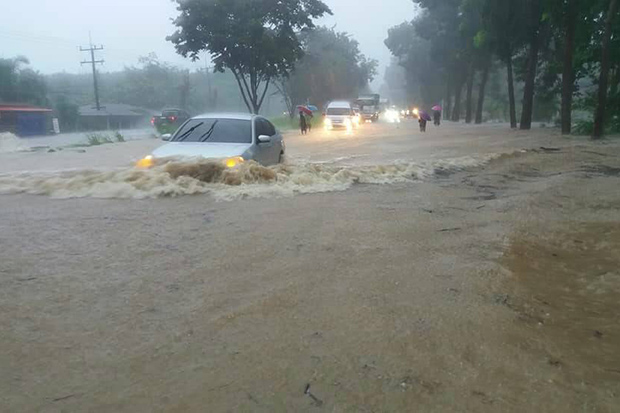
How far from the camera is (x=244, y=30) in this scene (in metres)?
28.8

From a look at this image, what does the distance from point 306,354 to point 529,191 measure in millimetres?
7601

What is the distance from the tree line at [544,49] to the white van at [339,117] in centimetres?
842

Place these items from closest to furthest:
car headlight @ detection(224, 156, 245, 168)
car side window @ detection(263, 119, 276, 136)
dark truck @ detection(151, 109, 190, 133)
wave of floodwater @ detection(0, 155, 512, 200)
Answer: wave of floodwater @ detection(0, 155, 512, 200) < car headlight @ detection(224, 156, 245, 168) < car side window @ detection(263, 119, 276, 136) < dark truck @ detection(151, 109, 190, 133)

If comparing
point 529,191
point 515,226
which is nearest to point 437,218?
point 515,226

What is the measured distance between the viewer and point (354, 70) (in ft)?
237

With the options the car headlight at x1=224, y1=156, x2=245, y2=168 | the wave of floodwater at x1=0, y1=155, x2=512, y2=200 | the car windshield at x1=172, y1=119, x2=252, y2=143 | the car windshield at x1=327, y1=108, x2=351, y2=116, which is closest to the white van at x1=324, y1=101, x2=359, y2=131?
the car windshield at x1=327, y1=108, x2=351, y2=116

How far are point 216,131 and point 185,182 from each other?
6.19 feet

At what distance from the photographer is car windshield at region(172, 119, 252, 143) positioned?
10.2m

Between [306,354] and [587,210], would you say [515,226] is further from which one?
[306,354]

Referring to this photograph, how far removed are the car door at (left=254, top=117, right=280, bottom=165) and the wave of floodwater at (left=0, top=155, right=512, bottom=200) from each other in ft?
1.05

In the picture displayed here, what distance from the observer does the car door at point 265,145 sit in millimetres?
10391

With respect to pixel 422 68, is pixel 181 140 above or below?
below

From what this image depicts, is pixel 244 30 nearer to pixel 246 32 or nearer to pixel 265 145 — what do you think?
pixel 246 32

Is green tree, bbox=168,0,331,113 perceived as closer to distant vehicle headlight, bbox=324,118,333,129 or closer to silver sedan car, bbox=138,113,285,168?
distant vehicle headlight, bbox=324,118,333,129
